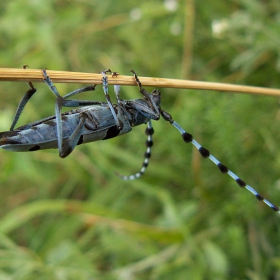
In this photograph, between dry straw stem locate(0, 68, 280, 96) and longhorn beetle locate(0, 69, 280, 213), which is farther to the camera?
longhorn beetle locate(0, 69, 280, 213)

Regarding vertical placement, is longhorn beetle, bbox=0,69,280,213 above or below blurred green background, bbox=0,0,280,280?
below

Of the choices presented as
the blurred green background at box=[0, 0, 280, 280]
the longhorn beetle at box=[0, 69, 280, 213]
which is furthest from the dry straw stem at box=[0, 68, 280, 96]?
the blurred green background at box=[0, 0, 280, 280]

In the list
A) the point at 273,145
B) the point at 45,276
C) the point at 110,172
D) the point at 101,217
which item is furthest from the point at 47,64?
the point at 273,145

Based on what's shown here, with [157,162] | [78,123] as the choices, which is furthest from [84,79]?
[157,162]

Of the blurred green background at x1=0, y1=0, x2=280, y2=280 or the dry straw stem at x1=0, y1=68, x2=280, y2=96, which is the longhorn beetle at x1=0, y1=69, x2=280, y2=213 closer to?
the dry straw stem at x1=0, y1=68, x2=280, y2=96

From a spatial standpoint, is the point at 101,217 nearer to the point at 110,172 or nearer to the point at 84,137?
the point at 110,172

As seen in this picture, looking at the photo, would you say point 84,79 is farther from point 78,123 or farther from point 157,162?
point 157,162
